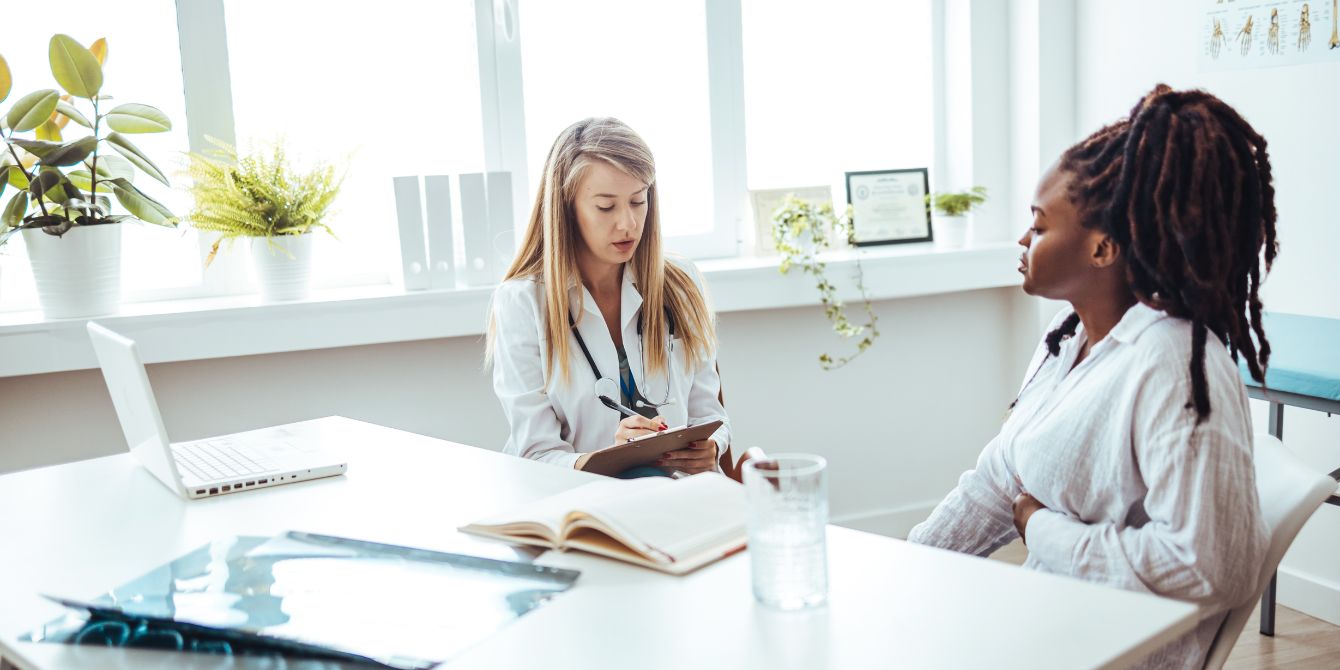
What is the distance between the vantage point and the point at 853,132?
3.61m

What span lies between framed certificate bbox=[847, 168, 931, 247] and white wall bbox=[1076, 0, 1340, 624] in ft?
2.63

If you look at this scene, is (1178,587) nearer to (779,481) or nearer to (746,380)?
(779,481)

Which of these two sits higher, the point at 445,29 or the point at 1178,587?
the point at 445,29

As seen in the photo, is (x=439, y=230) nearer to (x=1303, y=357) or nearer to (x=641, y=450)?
(x=641, y=450)

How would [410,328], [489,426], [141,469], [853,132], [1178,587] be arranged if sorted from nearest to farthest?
[1178,587] → [141,469] → [410,328] → [489,426] → [853,132]

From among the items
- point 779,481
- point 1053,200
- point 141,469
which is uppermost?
point 1053,200

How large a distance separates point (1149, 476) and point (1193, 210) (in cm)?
31

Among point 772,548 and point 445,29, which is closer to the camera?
point 772,548

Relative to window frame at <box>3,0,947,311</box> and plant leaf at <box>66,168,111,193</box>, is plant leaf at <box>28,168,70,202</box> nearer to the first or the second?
plant leaf at <box>66,168,111,193</box>

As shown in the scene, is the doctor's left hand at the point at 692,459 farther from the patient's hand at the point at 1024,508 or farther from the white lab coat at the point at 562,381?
the patient's hand at the point at 1024,508

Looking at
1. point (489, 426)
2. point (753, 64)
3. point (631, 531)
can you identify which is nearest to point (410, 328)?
point (489, 426)

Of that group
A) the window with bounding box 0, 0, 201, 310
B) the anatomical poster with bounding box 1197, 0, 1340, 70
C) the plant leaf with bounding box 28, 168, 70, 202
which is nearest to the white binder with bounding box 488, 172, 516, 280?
the window with bounding box 0, 0, 201, 310

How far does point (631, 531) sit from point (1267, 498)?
2.42 feet

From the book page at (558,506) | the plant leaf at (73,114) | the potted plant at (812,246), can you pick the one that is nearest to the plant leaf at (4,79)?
the plant leaf at (73,114)
